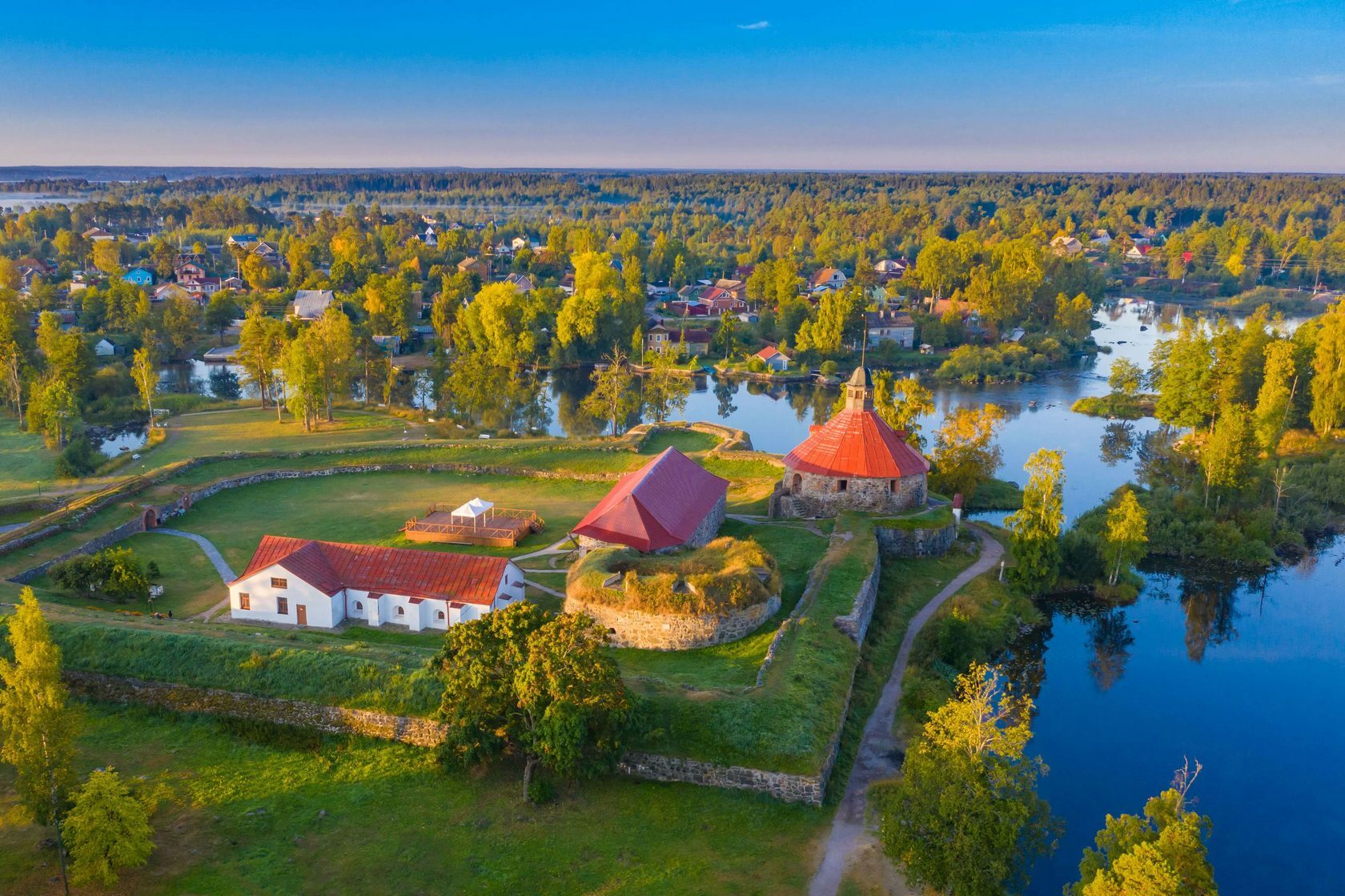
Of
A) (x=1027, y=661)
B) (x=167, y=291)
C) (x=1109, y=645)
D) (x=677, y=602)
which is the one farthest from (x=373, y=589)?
(x=167, y=291)

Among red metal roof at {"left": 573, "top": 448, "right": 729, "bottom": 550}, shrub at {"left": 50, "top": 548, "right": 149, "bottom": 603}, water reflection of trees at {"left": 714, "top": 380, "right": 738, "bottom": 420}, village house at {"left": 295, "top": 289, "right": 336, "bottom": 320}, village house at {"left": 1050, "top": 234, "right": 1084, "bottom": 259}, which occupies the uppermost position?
village house at {"left": 1050, "top": 234, "right": 1084, "bottom": 259}

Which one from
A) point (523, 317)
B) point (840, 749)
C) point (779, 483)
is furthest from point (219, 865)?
point (523, 317)

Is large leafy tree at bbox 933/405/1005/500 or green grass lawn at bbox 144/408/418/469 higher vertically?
large leafy tree at bbox 933/405/1005/500

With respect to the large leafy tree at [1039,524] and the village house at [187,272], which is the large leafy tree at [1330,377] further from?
the village house at [187,272]

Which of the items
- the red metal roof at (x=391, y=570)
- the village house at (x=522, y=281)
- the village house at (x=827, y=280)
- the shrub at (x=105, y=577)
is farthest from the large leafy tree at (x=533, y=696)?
the village house at (x=827, y=280)

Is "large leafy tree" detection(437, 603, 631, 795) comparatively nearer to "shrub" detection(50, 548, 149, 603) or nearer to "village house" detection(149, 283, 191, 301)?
"shrub" detection(50, 548, 149, 603)

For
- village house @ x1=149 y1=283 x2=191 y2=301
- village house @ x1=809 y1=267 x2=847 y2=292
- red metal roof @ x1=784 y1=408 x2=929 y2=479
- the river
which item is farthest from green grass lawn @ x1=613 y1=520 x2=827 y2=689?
village house @ x1=809 y1=267 x2=847 y2=292
